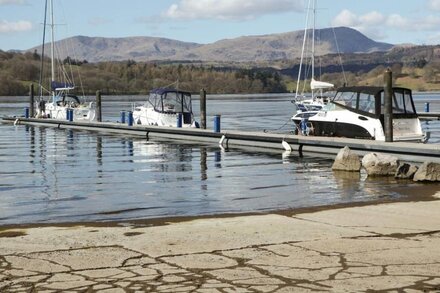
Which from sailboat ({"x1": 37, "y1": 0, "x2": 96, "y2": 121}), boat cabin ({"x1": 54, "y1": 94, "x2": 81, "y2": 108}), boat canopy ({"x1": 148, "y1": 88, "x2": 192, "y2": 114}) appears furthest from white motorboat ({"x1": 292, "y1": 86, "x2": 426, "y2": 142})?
boat cabin ({"x1": 54, "y1": 94, "x2": 81, "y2": 108})

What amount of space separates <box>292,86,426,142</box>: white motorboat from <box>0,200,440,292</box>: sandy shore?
16712mm

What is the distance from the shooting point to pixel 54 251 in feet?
27.9

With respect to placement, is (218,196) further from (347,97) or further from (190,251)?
(347,97)

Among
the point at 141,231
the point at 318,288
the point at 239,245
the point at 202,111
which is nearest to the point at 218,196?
the point at 141,231

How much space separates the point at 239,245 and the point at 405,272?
2.28 metres

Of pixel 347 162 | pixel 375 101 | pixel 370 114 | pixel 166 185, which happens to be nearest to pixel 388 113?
pixel 375 101

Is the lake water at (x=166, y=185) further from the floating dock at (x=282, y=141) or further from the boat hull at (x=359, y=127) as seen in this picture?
the boat hull at (x=359, y=127)

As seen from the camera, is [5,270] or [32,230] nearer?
[5,270]

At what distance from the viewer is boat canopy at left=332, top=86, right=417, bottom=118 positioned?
90.4 feet

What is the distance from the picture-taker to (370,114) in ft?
91.5

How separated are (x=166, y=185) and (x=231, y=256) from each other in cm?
1033

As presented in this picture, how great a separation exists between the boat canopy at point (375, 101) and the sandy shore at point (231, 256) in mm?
16819

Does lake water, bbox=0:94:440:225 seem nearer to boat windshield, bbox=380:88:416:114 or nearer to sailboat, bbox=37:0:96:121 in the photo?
boat windshield, bbox=380:88:416:114

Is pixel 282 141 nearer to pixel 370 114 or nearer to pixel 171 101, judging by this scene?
pixel 370 114
